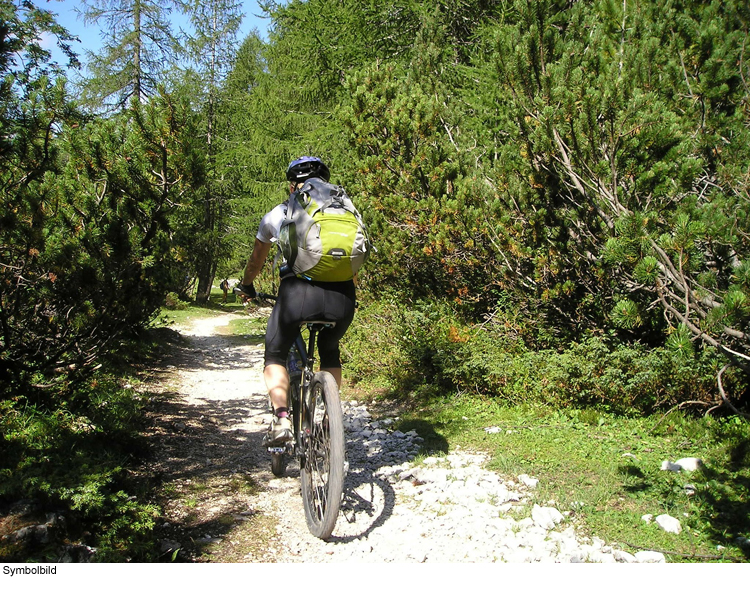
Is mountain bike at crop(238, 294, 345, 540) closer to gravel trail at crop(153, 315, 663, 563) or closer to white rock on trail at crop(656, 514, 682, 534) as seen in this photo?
gravel trail at crop(153, 315, 663, 563)

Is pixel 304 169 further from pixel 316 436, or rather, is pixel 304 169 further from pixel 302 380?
pixel 316 436

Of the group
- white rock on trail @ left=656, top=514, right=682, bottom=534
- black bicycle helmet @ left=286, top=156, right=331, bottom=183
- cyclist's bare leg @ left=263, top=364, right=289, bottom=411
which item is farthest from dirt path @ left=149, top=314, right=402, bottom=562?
black bicycle helmet @ left=286, top=156, right=331, bottom=183

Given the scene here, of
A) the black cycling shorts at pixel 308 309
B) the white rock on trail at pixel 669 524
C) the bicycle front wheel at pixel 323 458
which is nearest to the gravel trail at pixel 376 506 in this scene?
the bicycle front wheel at pixel 323 458

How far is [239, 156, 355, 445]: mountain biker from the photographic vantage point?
3.44 metres

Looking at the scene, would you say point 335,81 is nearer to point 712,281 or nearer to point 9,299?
point 9,299

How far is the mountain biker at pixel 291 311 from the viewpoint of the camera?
136 inches

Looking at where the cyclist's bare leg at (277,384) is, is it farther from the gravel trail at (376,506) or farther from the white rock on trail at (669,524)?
the white rock on trail at (669,524)

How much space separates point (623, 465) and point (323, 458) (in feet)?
7.79

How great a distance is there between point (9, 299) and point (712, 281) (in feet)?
15.3

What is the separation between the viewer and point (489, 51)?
36.5 ft

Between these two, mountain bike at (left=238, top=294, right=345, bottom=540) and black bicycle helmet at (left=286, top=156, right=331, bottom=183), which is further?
black bicycle helmet at (left=286, top=156, right=331, bottom=183)

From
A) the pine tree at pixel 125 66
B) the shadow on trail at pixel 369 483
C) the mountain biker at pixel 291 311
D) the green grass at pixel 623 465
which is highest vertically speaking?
the pine tree at pixel 125 66

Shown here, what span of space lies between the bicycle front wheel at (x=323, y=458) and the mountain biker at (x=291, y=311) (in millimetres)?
198

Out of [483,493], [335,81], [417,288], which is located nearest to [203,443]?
[483,493]
